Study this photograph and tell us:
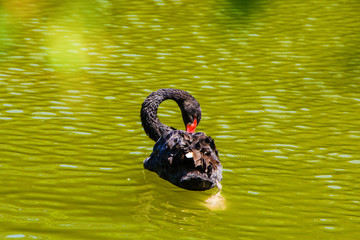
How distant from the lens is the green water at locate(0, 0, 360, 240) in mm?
6055

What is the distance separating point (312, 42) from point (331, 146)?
636 cm

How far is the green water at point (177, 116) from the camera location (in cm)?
605

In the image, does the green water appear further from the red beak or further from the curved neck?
the red beak

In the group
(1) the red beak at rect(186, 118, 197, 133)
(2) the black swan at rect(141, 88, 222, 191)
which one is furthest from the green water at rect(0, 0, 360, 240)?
(1) the red beak at rect(186, 118, 197, 133)

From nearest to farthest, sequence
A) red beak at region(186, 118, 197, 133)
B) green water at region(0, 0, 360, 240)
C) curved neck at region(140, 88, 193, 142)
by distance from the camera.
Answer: green water at region(0, 0, 360, 240)
curved neck at region(140, 88, 193, 142)
red beak at region(186, 118, 197, 133)

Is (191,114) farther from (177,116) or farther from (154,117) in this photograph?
(177,116)

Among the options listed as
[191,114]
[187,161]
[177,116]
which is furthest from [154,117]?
[187,161]

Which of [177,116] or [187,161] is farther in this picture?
[177,116]

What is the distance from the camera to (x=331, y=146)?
340 inches

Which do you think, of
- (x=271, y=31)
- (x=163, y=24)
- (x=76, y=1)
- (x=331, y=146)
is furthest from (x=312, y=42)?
(x=76, y=1)

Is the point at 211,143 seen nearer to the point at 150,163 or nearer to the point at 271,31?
the point at 150,163

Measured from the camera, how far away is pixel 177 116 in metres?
10.0

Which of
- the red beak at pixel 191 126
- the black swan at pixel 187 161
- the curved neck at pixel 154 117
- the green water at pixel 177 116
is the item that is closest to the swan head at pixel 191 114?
the red beak at pixel 191 126

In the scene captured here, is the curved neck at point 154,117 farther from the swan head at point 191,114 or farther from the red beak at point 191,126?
the red beak at point 191,126
